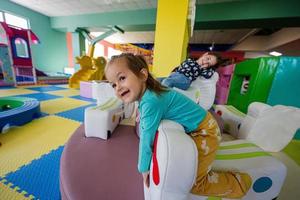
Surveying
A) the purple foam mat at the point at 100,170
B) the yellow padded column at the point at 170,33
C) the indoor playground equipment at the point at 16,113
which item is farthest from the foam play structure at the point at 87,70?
the purple foam mat at the point at 100,170

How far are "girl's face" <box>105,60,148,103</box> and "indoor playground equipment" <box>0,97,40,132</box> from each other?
1.16m

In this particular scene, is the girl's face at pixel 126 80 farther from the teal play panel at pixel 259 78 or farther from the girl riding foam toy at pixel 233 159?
the teal play panel at pixel 259 78

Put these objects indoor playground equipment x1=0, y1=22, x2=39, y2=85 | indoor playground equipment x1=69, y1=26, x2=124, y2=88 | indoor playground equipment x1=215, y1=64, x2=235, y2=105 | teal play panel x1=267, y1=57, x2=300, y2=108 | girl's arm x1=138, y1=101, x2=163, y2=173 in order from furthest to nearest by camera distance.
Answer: indoor playground equipment x1=69, y1=26, x2=124, y2=88 → indoor playground equipment x1=0, y1=22, x2=39, y2=85 → indoor playground equipment x1=215, y1=64, x2=235, y2=105 → teal play panel x1=267, y1=57, x2=300, y2=108 → girl's arm x1=138, y1=101, x2=163, y2=173

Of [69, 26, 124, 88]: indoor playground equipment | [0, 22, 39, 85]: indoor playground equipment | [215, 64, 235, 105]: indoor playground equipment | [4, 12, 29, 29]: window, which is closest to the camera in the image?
[215, 64, 235, 105]: indoor playground equipment

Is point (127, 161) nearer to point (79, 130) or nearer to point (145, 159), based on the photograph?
point (145, 159)

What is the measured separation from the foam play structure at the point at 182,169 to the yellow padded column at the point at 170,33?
1449 mm

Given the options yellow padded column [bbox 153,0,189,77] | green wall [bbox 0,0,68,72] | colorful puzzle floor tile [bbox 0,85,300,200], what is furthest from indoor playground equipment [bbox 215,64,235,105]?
green wall [bbox 0,0,68,72]

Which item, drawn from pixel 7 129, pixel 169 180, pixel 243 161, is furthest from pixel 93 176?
pixel 7 129

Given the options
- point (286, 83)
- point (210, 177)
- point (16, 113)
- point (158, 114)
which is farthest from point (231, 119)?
point (16, 113)

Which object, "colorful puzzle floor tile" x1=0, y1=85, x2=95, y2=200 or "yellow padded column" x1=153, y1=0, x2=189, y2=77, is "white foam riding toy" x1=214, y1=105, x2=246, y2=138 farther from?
"colorful puzzle floor tile" x1=0, y1=85, x2=95, y2=200

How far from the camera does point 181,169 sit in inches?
14.8

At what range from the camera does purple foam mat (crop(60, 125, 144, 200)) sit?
0.55 metres

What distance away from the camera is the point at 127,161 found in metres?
0.72

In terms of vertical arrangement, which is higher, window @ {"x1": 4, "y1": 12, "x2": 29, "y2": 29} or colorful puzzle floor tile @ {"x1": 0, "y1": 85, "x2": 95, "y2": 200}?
window @ {"x1": 4, "y1": 12, "x2": 29, "y2": 29}
